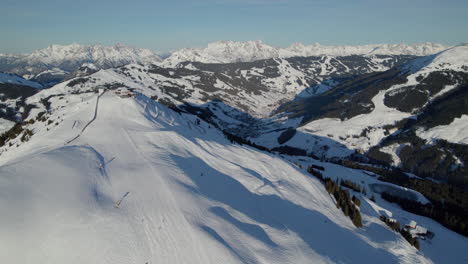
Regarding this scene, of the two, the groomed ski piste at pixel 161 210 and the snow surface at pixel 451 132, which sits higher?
the snow surface at pixel 451 132

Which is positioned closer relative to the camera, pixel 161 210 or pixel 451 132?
pixel 161 210

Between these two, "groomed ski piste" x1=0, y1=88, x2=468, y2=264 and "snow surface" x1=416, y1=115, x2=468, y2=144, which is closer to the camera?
"groomed ski piste" x1=0, y1=88, x2=468, y2=264

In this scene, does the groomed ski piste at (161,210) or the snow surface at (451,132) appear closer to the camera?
the groomed ski piste at (161,210)

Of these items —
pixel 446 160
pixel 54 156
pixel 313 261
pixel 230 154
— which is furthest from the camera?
pixel 446 160

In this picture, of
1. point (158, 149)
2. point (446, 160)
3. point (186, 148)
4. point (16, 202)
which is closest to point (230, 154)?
point (186, 148)

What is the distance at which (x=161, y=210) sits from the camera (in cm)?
1867

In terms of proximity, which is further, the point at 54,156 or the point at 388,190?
the point at 388,190

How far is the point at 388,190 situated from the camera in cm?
7975

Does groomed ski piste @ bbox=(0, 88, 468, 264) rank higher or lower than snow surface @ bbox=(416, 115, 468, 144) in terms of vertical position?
lower

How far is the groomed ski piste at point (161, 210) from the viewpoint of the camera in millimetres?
14327

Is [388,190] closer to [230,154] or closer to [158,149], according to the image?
[230,154]

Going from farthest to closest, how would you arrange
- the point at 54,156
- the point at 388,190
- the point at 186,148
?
the point at 388,190, the point at 186,148, the point at 54,156

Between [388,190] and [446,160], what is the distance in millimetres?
120183

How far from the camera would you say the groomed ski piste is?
→ 47.0 ft
